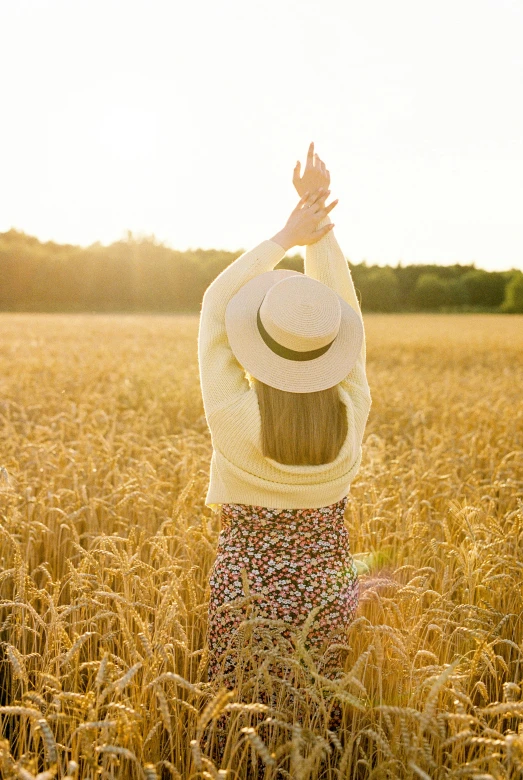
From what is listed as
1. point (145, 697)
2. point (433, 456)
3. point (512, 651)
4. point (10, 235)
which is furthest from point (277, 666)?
point (10, 235)

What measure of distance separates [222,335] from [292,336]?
0.30 meters

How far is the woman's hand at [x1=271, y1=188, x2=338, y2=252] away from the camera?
8.13 feet

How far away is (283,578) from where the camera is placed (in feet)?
7.50

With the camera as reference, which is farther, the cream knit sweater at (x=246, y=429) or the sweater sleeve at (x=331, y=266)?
the sweater sleeve at (x=331, y=266)

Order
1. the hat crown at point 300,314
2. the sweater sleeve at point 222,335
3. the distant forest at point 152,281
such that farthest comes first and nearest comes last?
the distant forest at point 152,281 < the sweater sleeve at point 222,335 < the hat crown at point 300,314

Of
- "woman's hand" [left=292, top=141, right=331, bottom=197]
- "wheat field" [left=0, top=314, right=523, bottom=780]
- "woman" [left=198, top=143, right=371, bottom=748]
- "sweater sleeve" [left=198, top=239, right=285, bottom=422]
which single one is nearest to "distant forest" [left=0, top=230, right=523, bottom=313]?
"wheat field" [left=0, top=314, right=523, bottom=780]

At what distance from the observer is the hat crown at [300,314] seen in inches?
83.6

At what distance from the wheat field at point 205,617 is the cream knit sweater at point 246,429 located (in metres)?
0.40

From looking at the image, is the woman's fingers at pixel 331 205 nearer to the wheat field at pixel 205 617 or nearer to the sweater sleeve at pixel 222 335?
the sweater sleeve at pixel 222 335

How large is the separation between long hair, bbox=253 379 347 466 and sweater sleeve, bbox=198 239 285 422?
0.40 feet

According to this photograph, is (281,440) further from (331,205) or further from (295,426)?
(331,205)

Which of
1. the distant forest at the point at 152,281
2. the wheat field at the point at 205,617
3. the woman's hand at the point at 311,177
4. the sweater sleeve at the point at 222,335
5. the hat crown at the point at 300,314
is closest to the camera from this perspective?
the wheat field at the point at 205,617

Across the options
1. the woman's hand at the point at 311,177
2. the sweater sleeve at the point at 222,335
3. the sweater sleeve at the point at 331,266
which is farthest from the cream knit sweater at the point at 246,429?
the woman's hand at the point at 311,177

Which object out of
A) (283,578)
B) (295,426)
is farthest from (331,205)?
(283,578)
